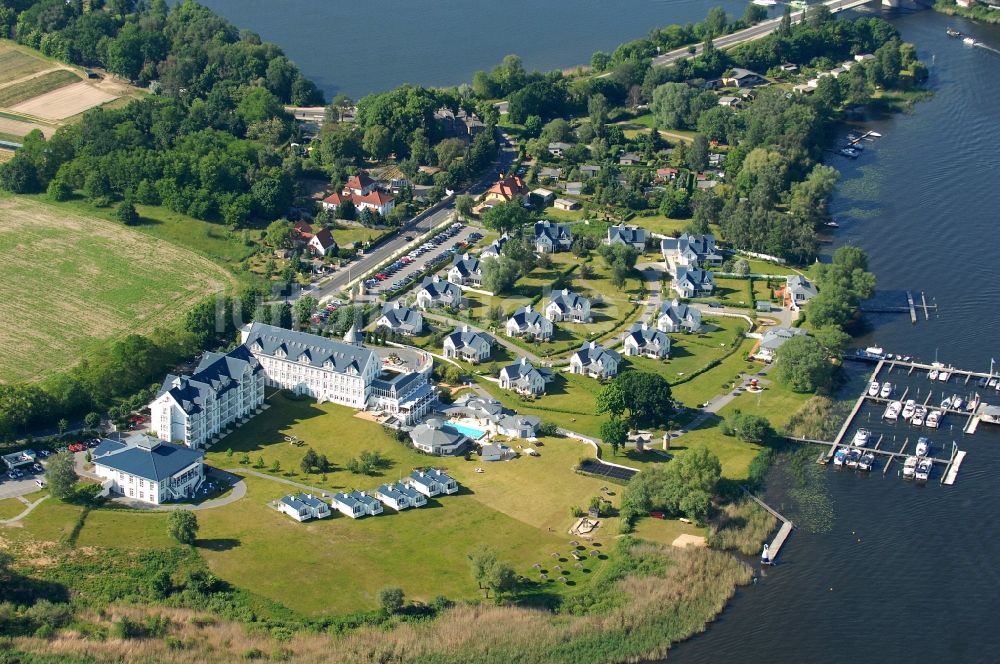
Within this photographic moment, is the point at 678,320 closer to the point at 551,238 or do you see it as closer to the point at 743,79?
the point at 551,238

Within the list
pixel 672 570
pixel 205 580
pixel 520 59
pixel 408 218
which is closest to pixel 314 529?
pixel 205 580

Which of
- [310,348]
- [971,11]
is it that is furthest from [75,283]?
[971,11]

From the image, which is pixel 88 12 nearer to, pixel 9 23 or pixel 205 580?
pixel 9 23

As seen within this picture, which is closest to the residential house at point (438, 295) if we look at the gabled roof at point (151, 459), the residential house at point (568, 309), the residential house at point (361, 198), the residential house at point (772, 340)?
the residential house at point (568, 309)

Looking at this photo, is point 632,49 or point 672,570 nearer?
point 672,570

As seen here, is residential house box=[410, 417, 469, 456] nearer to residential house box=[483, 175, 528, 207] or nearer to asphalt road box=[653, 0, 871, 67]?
residential house box=[483, 175, 528, 207]

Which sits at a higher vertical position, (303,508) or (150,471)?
(150,471)
